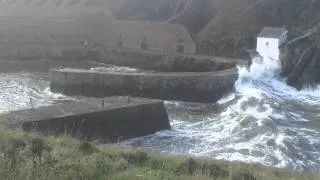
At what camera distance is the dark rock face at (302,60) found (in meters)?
31.8

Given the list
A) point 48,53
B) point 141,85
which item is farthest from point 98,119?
point 48,53

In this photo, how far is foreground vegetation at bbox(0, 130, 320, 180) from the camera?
6184 mm

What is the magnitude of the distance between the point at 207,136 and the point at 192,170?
11956 mm

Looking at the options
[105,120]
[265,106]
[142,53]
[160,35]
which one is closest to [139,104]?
[105,120]

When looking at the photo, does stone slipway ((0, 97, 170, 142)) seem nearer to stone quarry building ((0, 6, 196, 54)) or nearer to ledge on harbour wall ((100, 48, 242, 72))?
ledge on harbour wall ((100, 48, 242, 72))

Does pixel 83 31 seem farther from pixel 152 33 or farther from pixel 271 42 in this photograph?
pixel 271 42

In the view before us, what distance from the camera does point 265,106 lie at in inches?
1010

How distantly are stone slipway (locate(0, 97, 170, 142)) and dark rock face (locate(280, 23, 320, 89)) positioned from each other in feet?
45.0

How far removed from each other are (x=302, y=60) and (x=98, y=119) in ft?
59.6

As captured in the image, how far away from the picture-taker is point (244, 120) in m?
22.7

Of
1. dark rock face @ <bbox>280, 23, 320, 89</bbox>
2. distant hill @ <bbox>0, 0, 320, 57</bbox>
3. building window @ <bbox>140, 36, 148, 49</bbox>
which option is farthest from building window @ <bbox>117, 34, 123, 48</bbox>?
dark rock face @ <bbox>280, 23, 320, 89</bbox>

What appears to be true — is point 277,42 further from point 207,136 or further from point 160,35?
point 207,136

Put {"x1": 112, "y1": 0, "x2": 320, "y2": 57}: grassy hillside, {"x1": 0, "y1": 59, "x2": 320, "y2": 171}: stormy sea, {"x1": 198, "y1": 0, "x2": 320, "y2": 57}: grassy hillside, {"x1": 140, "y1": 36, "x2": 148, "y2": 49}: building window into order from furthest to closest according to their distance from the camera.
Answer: {"x1": 140, "y1": 36, "x2": 148, "y2": 49}: building window, {"x1": 112, "y1": 0, "x2": 320, "y2": 57}: grassy hillside, {"x1": 198, "y1": 0, "x2": 320, "y2": 57}: grassy hillside, {"x1": 0, "y1": 59, "x2": 320, "y2": 171}: stormy sea

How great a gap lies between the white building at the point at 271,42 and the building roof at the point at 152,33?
680 centimetres
